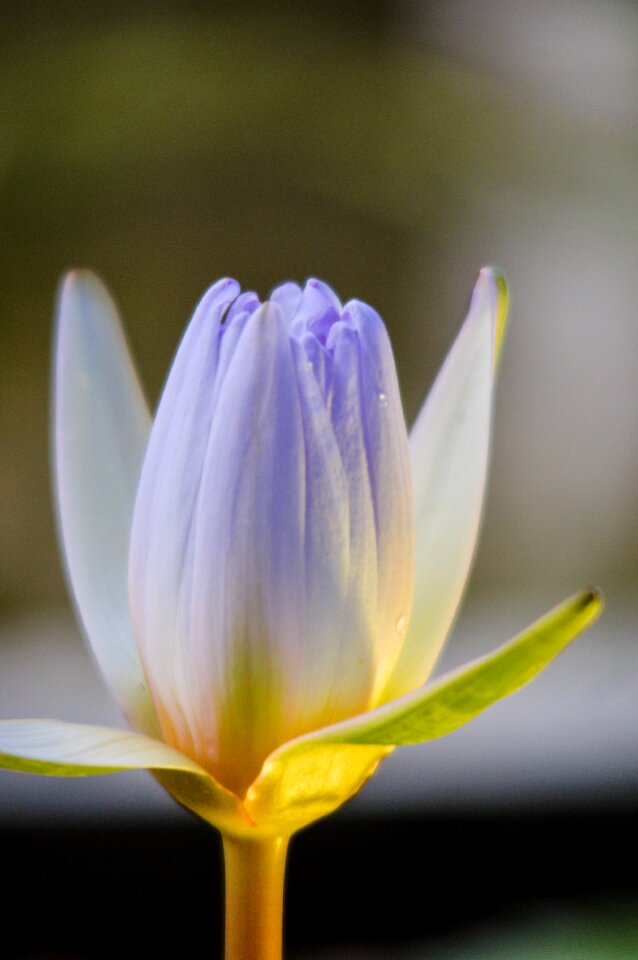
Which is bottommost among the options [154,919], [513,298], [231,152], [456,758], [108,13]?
[154,919]

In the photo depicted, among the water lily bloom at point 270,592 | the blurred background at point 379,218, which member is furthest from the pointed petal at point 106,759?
the blurred background at point 379,218

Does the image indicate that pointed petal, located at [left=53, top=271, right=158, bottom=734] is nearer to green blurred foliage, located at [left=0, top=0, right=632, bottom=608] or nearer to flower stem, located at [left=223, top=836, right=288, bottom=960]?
flower stem, located at [left=223, top=836, right=288, bottom=960]

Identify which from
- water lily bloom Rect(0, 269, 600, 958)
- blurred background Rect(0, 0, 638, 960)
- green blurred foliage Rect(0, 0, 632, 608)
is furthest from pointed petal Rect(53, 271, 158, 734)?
green blurred foliage Rect(0, 0, 632, 608)

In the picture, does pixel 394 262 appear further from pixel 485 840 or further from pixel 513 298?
pixel 485 840

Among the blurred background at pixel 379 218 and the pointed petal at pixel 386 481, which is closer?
the pointed petal at pixel 386 481

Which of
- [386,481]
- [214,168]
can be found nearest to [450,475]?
[386,481]

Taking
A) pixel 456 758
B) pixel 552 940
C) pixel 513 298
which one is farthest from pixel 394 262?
pixel 552 940

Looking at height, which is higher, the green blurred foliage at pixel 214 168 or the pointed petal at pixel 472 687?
the green blurred foliage at pixel 214 168

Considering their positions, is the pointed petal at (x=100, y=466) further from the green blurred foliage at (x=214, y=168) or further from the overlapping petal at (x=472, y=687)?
the green blurred foliage at (x=214, y=168)
